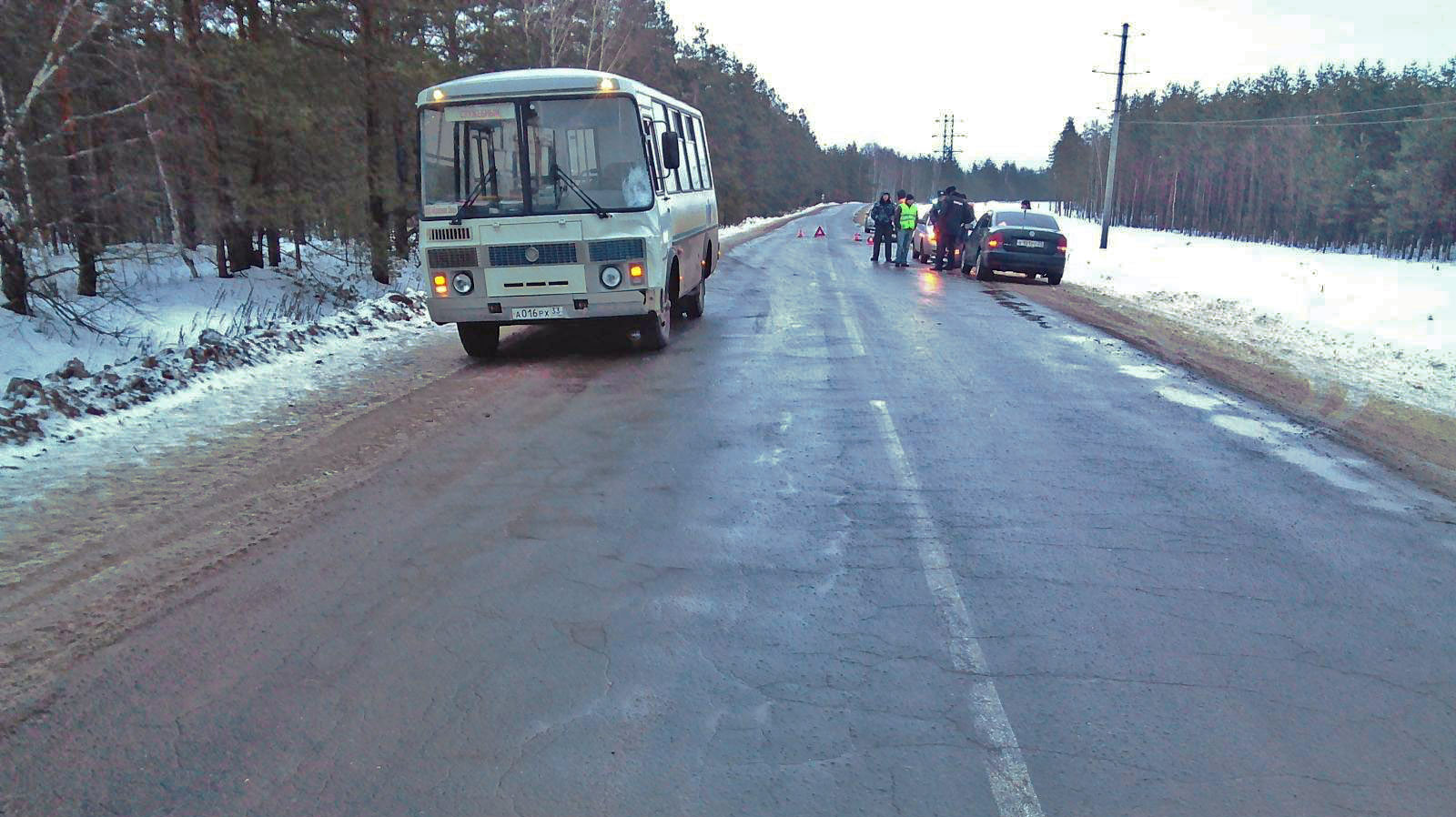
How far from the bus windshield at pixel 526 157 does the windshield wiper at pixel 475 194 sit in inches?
0.4

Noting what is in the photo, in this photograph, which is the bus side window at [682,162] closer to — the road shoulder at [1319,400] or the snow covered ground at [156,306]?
the snow covered ground at [156,306]

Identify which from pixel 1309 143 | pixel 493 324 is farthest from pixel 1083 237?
pixel 493 324

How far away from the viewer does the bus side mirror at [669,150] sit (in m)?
11.1

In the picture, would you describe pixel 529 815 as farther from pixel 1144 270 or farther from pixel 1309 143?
pixel 1309 143

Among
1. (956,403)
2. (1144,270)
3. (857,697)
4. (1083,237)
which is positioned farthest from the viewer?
(1083,237)

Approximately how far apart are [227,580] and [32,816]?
192 cm

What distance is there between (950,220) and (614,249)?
15656 millimetres

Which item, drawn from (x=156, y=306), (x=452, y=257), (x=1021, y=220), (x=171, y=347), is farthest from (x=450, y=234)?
(x=1021, y=220)

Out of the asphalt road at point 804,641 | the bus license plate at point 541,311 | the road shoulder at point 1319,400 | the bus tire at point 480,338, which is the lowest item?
the road shoulder at point 1319,400

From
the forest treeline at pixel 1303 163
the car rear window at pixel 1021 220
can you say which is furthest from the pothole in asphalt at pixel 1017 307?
the forest treeline at pixel 1303 163

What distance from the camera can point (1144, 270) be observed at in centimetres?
2894

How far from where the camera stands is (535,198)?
10617mm

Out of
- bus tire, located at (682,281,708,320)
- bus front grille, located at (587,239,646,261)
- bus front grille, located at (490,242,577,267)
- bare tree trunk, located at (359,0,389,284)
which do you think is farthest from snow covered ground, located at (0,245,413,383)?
bus tire, located at (682,281,708,320)

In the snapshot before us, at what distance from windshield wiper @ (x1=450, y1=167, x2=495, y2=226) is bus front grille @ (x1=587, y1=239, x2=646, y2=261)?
1.33 m
